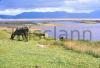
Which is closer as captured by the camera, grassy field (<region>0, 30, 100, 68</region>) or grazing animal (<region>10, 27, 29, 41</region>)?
grassy field (<region>0, 30, 100, 68</region>)

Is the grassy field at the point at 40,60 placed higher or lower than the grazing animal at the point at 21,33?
lower

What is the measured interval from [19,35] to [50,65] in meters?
17.8

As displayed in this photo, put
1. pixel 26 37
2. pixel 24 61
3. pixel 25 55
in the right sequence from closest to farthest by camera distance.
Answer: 1. pixel 24 61
2. pixel 25 55
3. pixel 26 37

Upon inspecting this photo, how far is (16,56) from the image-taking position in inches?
837

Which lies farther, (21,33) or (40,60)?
(21,33)

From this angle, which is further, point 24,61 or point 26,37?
point 26,37

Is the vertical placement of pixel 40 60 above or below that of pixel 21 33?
below

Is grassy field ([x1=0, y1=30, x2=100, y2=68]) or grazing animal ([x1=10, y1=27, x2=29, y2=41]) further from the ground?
grazing animal ([x1=10, y1=27, x2=29, y2=41])

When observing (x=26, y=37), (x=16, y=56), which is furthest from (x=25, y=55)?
(x=26, y=37)

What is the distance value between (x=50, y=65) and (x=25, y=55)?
272 centimetres

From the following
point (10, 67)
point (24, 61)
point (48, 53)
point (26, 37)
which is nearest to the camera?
point (10, 67)

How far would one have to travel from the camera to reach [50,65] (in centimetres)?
1950

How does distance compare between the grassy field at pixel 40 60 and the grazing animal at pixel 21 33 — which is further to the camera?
the grazing animal at pixel 21 33

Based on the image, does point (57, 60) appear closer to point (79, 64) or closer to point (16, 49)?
point (79, 64)
